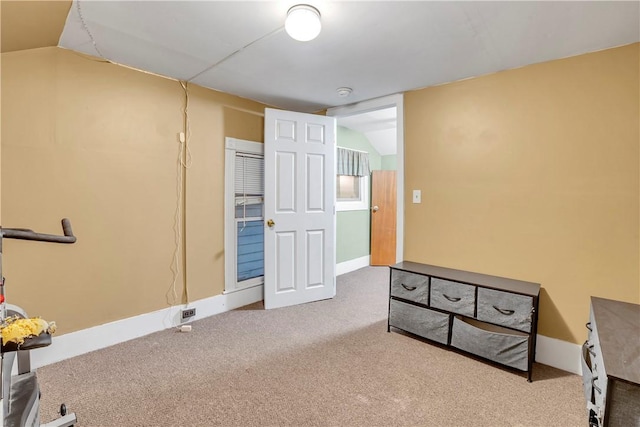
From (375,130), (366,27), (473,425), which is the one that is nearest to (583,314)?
(473,425)

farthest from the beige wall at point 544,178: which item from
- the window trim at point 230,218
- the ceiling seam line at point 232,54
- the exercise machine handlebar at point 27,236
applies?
the exercise machine handlebar at point 27,236

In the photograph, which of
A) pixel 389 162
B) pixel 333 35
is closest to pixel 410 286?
pixel 333 35

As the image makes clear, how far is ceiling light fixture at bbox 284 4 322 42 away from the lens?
1645 millimetres

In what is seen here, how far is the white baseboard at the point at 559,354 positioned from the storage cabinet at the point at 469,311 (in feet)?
0.61

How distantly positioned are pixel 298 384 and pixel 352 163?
3.67 m

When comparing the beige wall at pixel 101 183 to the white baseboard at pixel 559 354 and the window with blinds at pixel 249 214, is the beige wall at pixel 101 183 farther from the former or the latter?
the white baseboard at pixel 559 354

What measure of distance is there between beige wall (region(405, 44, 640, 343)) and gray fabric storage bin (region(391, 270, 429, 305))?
1.19 feet

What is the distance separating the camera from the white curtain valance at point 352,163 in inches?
191

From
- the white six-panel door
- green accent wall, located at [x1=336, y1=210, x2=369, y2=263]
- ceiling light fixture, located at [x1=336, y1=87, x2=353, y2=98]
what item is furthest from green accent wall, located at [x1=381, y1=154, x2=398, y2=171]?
ceiling light fixture, located at [x1=336, y1=87, x2=353, y2=98]

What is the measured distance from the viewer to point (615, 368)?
1102mm

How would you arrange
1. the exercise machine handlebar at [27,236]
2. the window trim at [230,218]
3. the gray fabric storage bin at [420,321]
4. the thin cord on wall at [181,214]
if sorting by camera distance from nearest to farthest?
the exercise machine handlebar at [27,236], the gray fabric storage bin at [420,321], the thin cord on wall at [181,214], the window trim at [230,218]

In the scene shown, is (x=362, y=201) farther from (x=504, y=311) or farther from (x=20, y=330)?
(x=20, y=330)

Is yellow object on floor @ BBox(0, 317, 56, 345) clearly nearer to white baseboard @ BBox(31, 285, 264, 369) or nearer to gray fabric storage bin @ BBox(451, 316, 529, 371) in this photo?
white baseboard @ BBox(31, 285, 264, 369)

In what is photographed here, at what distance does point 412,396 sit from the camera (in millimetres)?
1887
